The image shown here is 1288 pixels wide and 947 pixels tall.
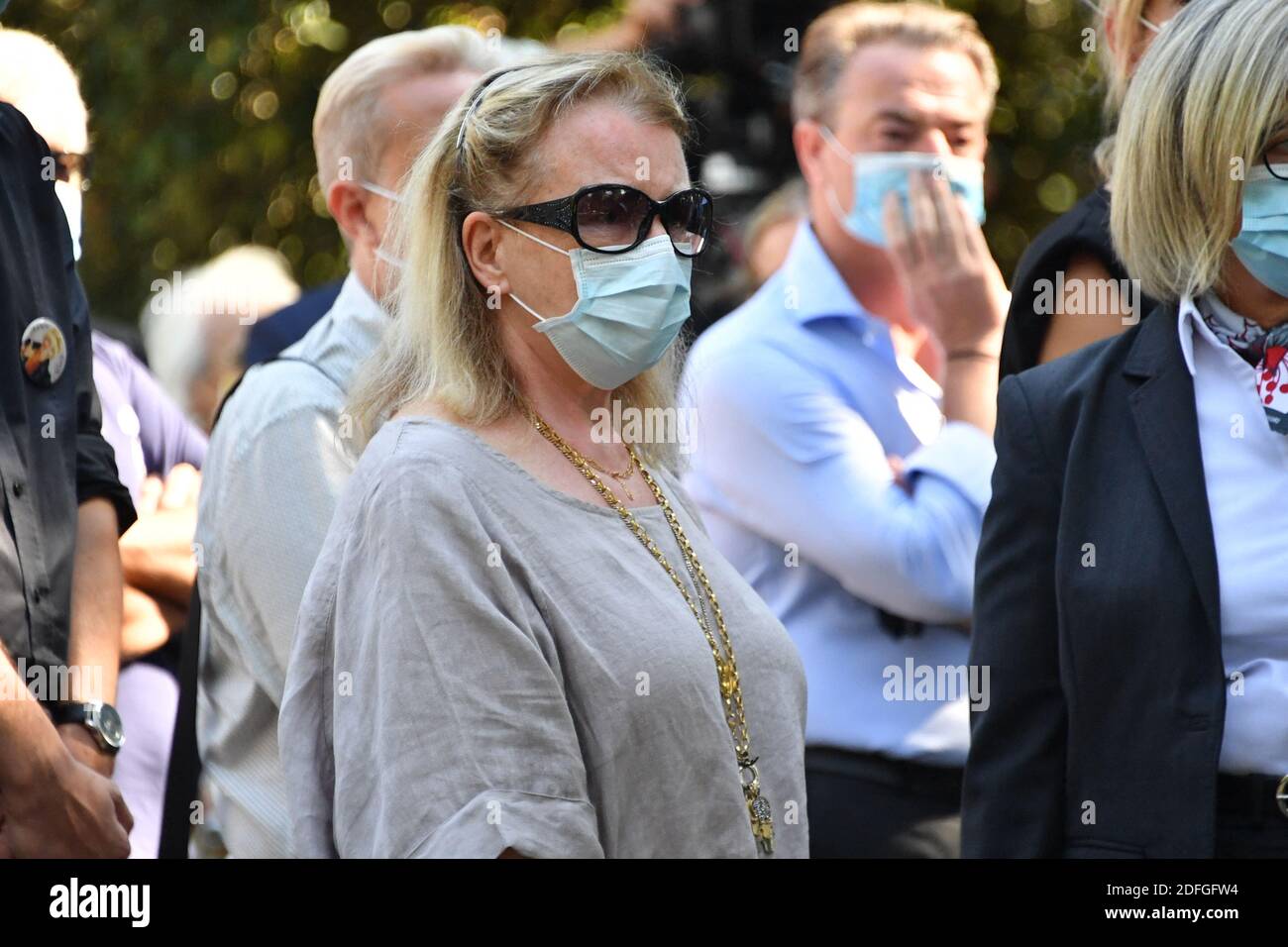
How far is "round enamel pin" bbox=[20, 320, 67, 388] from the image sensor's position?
3.03 meters

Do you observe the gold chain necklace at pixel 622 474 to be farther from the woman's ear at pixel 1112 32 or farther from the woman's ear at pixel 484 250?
the woman's ear at pixel 1112 32

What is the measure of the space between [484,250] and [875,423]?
143 cm

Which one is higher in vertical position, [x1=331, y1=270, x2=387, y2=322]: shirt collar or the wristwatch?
[x1=331, y1=270, x2=387, y2=322]: shirt collar

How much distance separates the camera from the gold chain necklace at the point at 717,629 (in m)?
2.71

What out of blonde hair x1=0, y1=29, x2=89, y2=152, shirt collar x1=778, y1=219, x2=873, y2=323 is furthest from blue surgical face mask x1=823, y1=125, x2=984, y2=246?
blonde hair x1=0, y1=29, x2=89, y2=152

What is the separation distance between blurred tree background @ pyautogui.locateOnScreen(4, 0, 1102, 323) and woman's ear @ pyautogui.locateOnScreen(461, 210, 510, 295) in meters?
6.18

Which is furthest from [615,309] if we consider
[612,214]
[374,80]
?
[374,80]

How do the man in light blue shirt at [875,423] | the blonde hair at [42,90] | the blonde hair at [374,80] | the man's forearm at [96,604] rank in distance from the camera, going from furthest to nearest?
the blonde hair at [374,80] → the man in light blue shirt at [875,423] → the blonde hair at [42,90] → the man's forearm at [96,604]

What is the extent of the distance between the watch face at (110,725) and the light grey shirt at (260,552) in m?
0.28

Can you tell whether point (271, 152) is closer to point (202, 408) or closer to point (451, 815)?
point (202, 408)

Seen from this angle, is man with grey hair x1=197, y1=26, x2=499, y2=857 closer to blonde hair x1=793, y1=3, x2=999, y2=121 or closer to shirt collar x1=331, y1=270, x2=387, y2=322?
shirt collar x1=331, y1=270, x2=387, y2=322

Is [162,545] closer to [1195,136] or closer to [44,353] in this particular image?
[44,353]

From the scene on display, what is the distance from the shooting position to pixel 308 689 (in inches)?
104

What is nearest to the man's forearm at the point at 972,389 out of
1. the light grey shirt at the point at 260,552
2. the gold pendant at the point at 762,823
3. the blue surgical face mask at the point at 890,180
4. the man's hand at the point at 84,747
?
the blue surgical face mask at the point at 890,180
